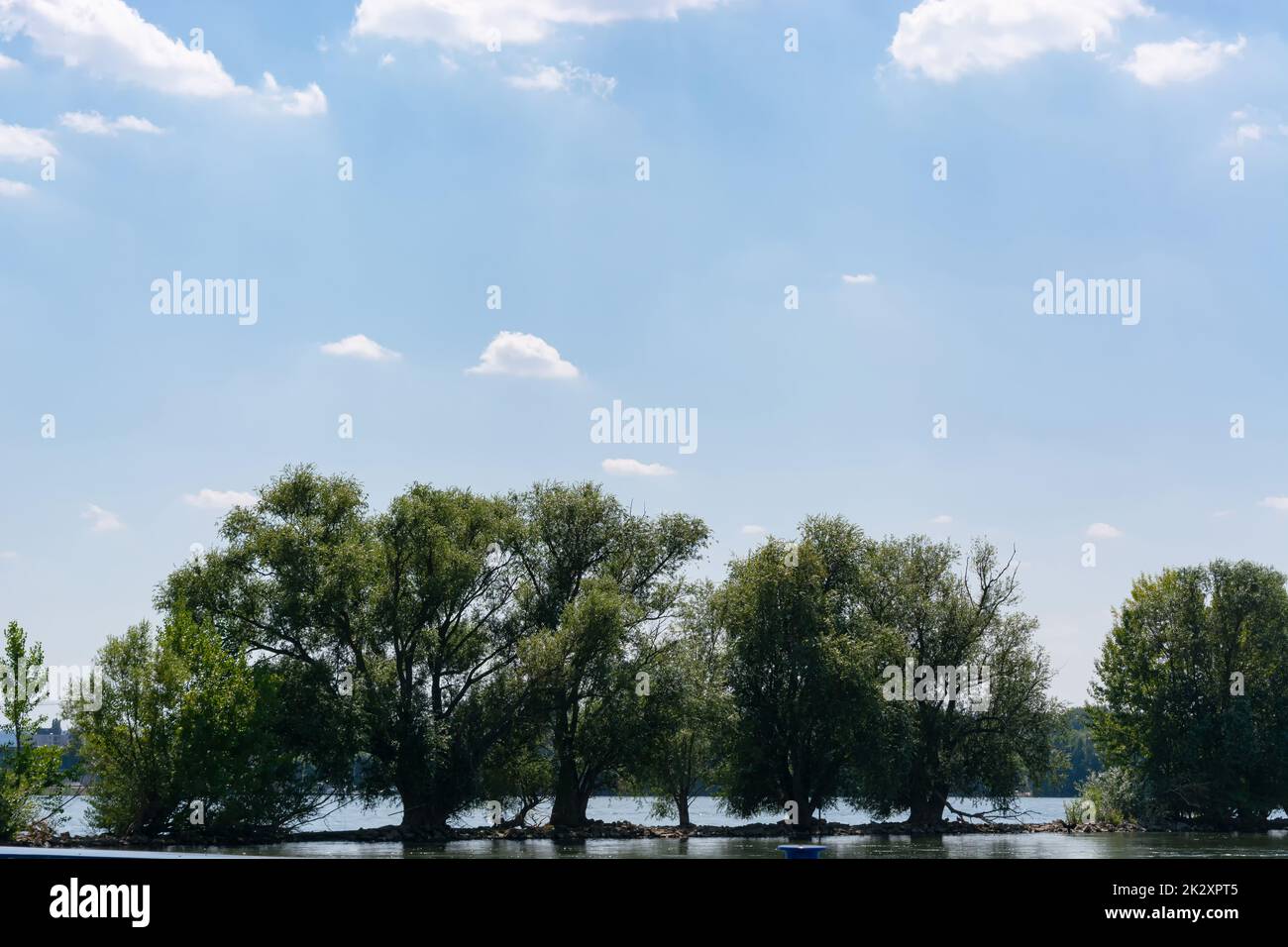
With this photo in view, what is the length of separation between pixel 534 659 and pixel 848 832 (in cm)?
1962

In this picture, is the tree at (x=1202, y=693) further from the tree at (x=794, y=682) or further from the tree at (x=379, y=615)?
the tree at (x=379, y=615)

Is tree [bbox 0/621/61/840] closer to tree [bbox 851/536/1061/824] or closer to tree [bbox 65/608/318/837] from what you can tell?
tree [bbox 65/608/318/837]

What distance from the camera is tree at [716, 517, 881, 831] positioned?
64.2 m

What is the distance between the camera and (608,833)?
6425 cm

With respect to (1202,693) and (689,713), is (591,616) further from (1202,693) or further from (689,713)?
(1202,693)

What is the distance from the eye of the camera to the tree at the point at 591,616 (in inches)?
2409

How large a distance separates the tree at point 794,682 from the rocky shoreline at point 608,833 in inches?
81.3

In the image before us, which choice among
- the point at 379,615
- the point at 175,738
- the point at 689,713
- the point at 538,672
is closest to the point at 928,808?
the point at 689,713

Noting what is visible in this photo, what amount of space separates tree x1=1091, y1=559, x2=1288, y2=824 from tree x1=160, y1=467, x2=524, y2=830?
41.0 m

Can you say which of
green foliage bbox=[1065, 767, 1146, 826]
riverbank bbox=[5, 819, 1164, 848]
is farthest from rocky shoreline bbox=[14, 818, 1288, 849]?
green foliage bbox=[1065, 767, 1146, 826]

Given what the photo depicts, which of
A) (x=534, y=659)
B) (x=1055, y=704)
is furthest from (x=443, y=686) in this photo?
(x=1055, y=704)

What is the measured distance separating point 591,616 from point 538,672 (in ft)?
12.5

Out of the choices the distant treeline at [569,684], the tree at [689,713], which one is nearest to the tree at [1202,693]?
the distant treeline at [569,684]
